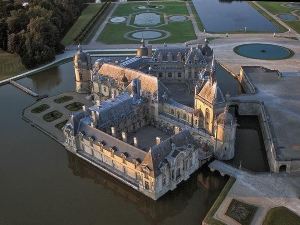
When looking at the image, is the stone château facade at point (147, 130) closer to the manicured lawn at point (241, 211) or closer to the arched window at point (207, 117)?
the arched window at point (207, 117)

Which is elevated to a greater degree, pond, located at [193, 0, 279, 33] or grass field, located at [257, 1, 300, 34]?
grass field, located at [257, 1, 300, 34]

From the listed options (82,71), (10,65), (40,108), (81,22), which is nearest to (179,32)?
(81,22)

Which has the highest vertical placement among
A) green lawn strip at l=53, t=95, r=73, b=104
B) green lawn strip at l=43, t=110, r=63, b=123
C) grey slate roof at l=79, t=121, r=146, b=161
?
grey slate roof at l=79, t=121, r=146, b=161

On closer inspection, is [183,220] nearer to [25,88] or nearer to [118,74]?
[118,74]

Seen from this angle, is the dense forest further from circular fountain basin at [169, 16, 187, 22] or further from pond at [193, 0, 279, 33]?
pond at [193, 0, 279, 33]

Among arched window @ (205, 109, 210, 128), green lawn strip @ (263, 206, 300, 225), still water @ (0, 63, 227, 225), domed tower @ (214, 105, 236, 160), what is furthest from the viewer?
arched window @ (205, 109, 210, 128)

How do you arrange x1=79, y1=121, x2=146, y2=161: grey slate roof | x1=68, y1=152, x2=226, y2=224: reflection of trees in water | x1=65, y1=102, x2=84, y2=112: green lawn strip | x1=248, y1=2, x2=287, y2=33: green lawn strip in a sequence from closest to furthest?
1. x1=68, y1=152, x2=226, y2=224: reflection of trees in water
2. x1=79, y1=121, x2=146, y2=161: grey slate roof
3. x1=65, y1=102, x2=84, y2=112: green lawn strip
4. x1=248, y1=2, x2=287, y2=33: green lawn strip

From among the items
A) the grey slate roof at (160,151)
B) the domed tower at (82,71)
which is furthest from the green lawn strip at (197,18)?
the grey slate roof at (160,151)

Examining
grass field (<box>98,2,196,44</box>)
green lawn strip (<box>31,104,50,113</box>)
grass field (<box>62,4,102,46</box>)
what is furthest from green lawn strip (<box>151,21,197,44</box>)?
green lawn strip (<box>31,104,50,113</box>)
